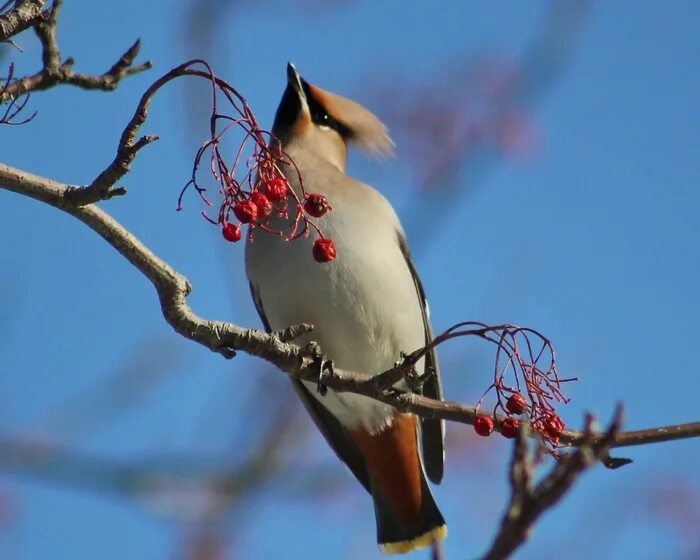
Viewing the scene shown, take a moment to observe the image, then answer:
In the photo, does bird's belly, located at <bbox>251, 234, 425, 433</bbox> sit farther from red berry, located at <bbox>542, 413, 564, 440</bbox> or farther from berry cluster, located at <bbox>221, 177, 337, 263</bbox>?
red berry, located at <bbox>542, 413, 564, 440</bbox>

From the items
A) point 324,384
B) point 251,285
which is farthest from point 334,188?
point 324,384

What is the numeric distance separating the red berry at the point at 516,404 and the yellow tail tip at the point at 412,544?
5.46ft

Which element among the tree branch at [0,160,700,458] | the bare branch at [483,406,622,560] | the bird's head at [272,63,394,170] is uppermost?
the bird's head at [272,63,394,170]

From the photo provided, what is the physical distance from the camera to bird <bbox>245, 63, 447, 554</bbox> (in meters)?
3.51

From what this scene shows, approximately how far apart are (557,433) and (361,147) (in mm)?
2404

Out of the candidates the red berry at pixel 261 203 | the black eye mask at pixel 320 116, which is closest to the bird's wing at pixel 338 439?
the black eye mask at pixel 320 116

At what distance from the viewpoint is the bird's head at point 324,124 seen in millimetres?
4316

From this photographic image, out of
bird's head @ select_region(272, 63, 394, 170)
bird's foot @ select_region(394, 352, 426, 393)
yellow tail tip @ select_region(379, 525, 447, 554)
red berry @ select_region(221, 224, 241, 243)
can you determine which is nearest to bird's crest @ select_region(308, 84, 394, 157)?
bird's head @ select_region(272, 63, 394, 170)

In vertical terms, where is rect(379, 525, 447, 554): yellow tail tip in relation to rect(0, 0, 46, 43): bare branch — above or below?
below

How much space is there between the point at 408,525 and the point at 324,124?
1.59m

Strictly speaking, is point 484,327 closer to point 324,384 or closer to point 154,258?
point 324,384

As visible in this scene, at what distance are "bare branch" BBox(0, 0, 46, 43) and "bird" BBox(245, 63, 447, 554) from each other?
123 cm

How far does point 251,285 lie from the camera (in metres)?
3.77

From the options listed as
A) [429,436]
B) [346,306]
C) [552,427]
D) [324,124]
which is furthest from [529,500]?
[324,124]
